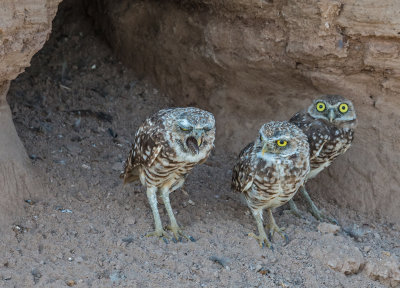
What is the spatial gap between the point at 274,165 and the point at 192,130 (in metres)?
0.79

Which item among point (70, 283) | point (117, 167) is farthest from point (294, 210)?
point (70, 283)

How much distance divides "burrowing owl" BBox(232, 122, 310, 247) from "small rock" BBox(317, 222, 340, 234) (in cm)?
53

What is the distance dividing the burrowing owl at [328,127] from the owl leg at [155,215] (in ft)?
5.31

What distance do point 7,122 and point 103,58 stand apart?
2.93 meters

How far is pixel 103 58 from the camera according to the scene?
343 inches

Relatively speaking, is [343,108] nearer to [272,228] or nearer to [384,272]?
[272,228]

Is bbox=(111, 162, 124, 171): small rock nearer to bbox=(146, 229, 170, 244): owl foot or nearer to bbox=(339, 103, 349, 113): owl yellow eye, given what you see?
bbox=(146, 229, 170, 244): owl foot

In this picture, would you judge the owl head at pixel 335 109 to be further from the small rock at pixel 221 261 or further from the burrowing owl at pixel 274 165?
the small rock at pixel 221 261

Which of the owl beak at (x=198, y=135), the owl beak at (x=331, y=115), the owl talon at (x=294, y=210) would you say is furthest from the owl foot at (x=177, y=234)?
the owl beak at (x=331, y=115)

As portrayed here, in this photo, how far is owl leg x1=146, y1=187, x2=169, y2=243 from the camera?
5.88 metres

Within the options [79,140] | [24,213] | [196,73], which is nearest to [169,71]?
[196,73]

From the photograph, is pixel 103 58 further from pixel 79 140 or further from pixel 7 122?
pixel 7 122

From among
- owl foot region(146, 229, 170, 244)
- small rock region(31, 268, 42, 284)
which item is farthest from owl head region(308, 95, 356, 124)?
small rock region(31, 268, 42, 284)

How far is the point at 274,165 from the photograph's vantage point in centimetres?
573
